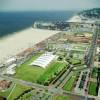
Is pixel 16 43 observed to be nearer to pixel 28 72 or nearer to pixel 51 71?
pixel 28 72

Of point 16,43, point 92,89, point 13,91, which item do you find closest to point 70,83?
point 92,89

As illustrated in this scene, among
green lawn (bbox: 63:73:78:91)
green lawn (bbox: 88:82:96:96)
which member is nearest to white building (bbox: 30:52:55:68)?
green lawn (bbox: 63:73:78:91)

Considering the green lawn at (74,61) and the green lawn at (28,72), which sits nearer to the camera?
the green lawn at (28,72)

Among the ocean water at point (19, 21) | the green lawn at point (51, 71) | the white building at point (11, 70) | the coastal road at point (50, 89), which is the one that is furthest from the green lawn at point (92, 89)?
the ocean water at point (19, 21)

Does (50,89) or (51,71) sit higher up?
(51,71)

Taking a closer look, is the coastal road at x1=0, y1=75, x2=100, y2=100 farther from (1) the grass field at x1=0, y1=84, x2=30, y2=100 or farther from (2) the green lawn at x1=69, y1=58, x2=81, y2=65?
(2) the green lawn at x1=69, y1=58, x2=81, y2=65

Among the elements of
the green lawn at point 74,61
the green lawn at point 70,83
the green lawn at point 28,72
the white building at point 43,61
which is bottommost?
the green lawn at point 70,83

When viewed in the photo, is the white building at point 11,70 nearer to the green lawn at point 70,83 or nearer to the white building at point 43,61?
the white building at point 43,61

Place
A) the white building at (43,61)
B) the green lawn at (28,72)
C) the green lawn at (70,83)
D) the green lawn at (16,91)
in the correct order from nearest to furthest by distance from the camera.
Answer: the green lawn at (16,91) → the green lawn at (70,83) → the green lawn at (28,72) → the white building at (43,61)
